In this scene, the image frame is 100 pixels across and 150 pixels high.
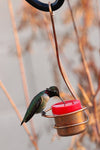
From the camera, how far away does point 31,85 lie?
4.04ft

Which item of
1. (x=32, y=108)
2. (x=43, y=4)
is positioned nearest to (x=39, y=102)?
(x=32, y=108)

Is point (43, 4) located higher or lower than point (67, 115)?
higher

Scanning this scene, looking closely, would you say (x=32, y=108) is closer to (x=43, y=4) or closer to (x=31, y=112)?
(x=31, y=112)

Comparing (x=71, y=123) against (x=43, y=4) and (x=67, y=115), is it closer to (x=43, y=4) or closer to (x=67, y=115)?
(x=67, y=115)

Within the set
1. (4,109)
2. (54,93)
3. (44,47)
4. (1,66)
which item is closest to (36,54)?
(44,47)

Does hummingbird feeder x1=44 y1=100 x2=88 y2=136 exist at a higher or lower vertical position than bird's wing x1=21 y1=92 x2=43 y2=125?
lower

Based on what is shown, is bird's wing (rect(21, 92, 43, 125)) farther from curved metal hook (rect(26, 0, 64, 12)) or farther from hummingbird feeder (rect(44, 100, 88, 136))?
curved metal hook (rect(26, 0, 64, 12))

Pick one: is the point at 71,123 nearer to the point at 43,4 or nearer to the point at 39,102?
the point at 39,102

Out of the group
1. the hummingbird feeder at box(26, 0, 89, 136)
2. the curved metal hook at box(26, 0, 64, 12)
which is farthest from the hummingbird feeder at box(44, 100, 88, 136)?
the curved metal hook at box(26, 0, 64, 12)

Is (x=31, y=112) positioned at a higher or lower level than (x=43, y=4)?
lower

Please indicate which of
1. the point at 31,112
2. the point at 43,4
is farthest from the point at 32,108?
the point at 43,4

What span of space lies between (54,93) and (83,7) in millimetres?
640

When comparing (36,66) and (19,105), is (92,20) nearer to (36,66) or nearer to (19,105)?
(36,66)

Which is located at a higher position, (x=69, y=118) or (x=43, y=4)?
(x=43, y=4)
